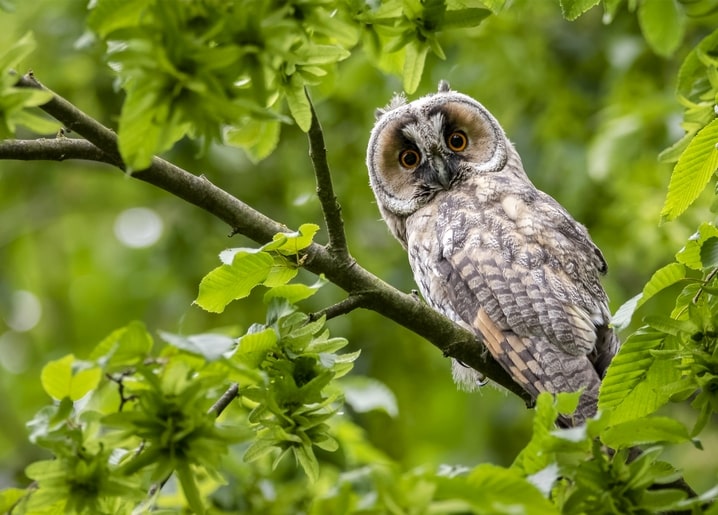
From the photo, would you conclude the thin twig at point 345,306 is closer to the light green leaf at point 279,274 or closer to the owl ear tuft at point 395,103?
the light green leaf at point 279,274

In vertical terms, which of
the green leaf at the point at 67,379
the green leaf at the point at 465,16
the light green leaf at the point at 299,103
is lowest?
the green leaf at the point at 67,379

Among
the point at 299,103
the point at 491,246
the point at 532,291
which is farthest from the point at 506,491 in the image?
the point at 491,246

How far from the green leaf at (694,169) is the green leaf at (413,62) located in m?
0.78

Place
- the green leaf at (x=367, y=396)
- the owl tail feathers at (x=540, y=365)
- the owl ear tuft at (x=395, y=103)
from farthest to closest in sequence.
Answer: the owl ear tuft at (x=395, y=103)
the green leaf at (x=367, y=396)
the owl tail feathers at (x=540, y=365)

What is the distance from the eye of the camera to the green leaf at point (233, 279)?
2.64 m

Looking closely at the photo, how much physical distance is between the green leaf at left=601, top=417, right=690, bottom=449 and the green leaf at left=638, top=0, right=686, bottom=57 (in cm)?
110

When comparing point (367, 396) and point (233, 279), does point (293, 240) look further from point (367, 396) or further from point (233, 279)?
point (367, 396)

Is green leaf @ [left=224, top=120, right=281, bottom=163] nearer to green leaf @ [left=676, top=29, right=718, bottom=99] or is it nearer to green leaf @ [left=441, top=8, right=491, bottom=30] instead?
green leaf @ [left=441, top=8, right=491, bottom=30]

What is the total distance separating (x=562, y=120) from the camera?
23.5 feet

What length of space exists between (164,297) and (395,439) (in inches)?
90.1

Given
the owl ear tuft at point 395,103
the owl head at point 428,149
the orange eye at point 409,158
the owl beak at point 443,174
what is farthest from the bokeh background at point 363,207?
the owl beak at point 443,174

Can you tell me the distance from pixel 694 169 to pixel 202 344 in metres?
1.53

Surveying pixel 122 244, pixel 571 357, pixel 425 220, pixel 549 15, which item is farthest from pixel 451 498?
pixel 122 244

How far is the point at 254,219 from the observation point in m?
2.91
